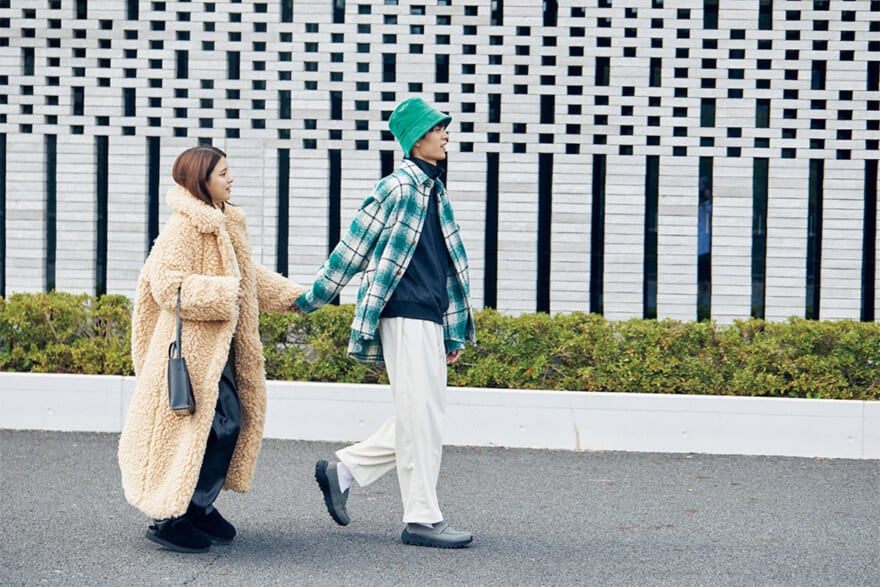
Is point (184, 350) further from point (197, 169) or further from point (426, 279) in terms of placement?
point (426, 279)

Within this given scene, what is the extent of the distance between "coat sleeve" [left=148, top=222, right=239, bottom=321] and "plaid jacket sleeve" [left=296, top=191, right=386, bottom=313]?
0.42 meters

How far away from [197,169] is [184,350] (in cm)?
73

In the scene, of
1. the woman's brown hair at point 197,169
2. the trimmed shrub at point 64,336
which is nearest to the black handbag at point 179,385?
the woman's brown hair at point 197,169

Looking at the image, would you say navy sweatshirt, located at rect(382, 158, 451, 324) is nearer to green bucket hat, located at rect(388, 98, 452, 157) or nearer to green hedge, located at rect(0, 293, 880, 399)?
green bucket hat, located at rect(388, 98, 452, 157)

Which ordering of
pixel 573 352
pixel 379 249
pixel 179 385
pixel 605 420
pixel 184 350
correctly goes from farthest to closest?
pixel 573 352 < pixel 605 420 < pixel 379 249 < pixel 184 350 < pixel 179 385

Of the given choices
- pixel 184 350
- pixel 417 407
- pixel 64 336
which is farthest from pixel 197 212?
pixel 64 336

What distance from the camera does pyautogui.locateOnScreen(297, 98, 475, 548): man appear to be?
498 cm

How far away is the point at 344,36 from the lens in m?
8.44

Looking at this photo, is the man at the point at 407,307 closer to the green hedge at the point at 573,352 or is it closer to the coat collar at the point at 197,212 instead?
the coat collar at the point at 197,212

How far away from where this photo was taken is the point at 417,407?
4.96m

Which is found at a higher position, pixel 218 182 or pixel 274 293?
pixel 218 182

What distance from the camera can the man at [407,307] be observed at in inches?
196

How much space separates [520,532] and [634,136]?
12.5ft

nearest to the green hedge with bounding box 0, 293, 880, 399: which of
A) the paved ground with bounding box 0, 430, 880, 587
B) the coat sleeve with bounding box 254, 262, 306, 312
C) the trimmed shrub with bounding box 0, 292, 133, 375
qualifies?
the trimmed shrub with bounding box 0, 292, 133, 375
